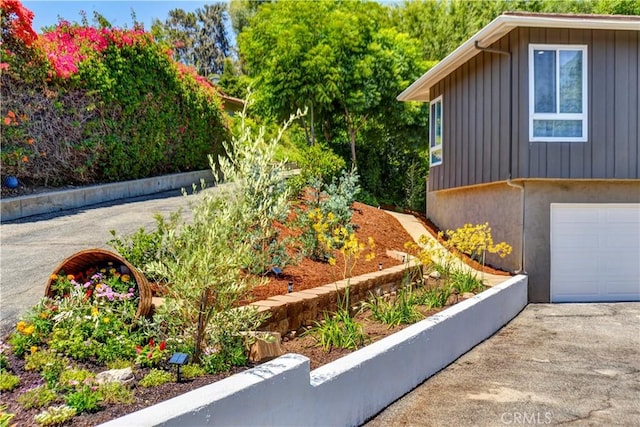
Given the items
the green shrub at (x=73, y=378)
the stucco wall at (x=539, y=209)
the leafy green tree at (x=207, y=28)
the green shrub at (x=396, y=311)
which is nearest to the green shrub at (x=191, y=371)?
the green shrub at (x=73, y=378)

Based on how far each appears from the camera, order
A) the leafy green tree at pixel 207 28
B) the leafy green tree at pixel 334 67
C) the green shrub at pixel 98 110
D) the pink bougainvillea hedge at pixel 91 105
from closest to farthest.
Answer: the pink bougainvillea hedge at pixel 91 105 < the green shrub at pixel 98 110 < the leafy green tree at pixel 334 67 < the leafy green tree at pixel 207 28

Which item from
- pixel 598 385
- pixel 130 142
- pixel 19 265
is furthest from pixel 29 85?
pixel 598 385

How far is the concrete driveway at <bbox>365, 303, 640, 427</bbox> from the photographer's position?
4.08 metres

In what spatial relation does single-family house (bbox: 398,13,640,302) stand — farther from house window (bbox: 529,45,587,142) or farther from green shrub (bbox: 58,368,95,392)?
green shrub (bbox: 58,368,95,392)

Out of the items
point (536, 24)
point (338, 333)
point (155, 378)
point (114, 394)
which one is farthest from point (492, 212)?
point (114, 394)

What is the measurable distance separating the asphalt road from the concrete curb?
29 centimetres

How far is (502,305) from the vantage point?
23.9ft

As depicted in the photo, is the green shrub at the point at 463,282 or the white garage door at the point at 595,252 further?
the white garage door at the point at 595,252

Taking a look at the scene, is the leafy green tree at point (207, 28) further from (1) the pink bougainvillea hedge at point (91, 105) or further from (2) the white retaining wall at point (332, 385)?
(2) the white retaining wall at point (332, 385)

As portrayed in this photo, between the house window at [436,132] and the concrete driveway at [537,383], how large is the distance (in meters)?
6.55

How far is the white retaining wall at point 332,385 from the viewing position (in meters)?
2.58

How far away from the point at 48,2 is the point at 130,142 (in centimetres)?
315

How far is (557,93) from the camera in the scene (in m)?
8.90

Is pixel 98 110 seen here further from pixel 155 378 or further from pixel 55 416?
pixel 55 416
